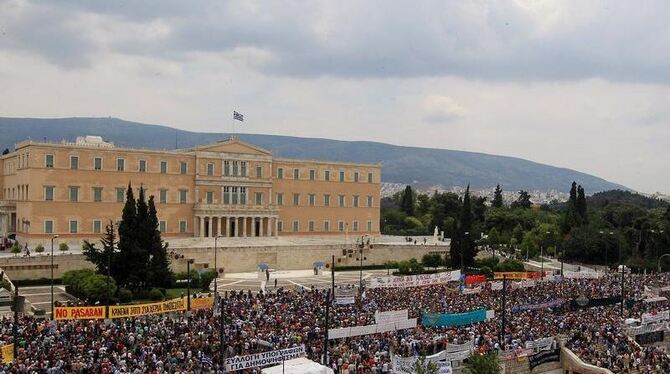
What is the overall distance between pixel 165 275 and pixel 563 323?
24.7 metres

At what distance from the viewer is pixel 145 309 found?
31641 millimetres

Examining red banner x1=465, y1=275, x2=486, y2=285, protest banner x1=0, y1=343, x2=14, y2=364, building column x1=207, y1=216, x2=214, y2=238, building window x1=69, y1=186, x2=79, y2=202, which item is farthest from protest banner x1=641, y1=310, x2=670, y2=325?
building window x1=69, y1=186, x2=79, y2=202

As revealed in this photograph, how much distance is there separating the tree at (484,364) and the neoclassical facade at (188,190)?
4393 cm

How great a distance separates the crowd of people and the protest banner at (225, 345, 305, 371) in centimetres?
169

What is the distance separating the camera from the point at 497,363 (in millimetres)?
27984

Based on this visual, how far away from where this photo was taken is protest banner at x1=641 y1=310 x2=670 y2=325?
39094mm

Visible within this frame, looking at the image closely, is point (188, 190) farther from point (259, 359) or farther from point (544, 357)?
point (259, 359)

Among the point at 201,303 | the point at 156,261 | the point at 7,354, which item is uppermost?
the point at 156,261

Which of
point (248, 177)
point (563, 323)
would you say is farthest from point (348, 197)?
point (563, 323)

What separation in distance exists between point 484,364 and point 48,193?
151ft

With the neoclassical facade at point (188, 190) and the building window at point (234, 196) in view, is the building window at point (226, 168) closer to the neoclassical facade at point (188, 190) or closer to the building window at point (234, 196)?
the neoclassical facade at point (188, 190)

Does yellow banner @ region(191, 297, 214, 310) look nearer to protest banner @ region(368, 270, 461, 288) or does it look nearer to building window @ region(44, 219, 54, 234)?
protest banner @ region(368, 270, 461, 288)

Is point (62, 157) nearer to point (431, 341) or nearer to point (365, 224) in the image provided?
point (365, 224)

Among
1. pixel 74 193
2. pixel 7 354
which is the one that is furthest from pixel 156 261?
pixel 7 354
